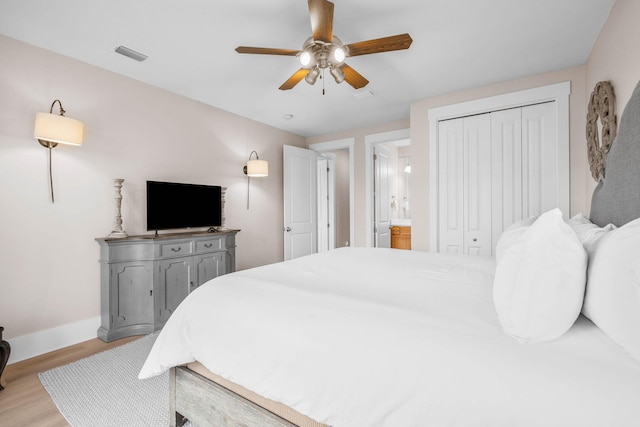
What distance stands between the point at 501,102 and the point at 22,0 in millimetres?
4124

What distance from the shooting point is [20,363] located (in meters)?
2.26

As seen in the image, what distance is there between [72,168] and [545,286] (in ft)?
11.2

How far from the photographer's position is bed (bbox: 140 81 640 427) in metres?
0.67

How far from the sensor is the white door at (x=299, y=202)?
4.71 metres

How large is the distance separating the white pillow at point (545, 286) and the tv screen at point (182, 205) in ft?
10.3

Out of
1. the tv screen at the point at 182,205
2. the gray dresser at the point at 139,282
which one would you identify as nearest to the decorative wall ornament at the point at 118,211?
the gray dresser at the point at 139,282

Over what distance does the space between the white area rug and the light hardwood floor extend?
0.15 feet

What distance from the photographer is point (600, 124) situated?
91.7 inches

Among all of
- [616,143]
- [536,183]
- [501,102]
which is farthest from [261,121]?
[616,143]

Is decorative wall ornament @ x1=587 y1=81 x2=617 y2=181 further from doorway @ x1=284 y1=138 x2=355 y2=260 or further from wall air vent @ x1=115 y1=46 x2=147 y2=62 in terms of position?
wall air vent @ x1=115 y1=46 x2=147 y2=62

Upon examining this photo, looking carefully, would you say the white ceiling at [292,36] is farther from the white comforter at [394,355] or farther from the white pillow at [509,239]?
the white comforter at [394,355]

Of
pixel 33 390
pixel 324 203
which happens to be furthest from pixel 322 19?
pixel 324 203

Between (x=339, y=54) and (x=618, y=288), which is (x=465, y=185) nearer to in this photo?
(x=339, y=54)

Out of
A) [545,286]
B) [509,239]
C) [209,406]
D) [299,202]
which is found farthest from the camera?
[299,202]
